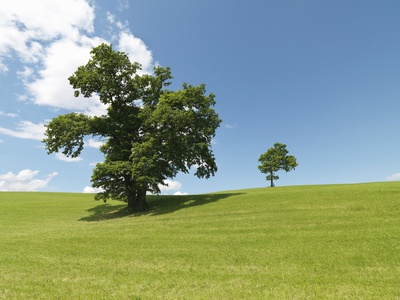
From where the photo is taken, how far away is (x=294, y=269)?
11430 millimetres

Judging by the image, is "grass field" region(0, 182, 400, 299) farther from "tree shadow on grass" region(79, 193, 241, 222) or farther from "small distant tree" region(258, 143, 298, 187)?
"small distant tree" region(258, 143, 298, 187)

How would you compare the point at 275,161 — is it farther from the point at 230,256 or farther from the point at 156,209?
the point at 230,256

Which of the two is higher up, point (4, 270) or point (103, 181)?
point (103, 181)

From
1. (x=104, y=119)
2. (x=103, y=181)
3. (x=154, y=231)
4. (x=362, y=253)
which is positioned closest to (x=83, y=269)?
(x=154, y=231)

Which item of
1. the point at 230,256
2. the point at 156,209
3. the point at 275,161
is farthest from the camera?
the point at 275,161

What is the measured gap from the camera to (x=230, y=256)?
44.8 feet

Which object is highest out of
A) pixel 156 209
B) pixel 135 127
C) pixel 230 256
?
pixel 135 127

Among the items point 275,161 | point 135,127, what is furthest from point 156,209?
point 275,161

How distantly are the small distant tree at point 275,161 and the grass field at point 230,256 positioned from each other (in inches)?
1977

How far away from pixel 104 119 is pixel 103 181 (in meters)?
7.98

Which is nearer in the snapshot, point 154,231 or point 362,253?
point 362,253

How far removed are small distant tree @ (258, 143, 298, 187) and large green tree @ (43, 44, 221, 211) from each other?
41.9 meters

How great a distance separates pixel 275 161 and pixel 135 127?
161ft

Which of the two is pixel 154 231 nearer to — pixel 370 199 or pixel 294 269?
pixel 294 269
